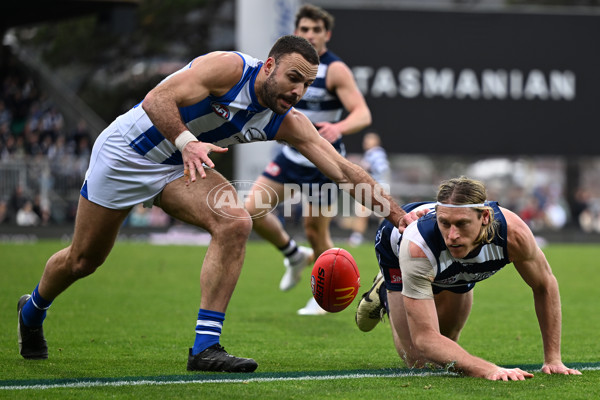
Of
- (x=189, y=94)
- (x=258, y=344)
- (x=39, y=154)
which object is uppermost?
(x=39, y=154)

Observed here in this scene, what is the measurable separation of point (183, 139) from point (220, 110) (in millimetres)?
534

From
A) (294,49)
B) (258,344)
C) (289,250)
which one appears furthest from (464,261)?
(289,250)

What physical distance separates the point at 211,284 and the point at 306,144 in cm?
109

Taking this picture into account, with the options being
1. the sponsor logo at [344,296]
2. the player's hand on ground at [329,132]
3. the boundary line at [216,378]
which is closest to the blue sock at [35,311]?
the boundary line at [216,378]

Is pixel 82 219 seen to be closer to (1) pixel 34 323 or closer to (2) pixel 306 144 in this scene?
(1) pixel 34 323

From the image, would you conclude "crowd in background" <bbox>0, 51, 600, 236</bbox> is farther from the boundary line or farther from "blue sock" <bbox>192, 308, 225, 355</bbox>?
the boundary line

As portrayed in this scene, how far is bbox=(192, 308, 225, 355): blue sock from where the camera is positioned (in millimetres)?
5011

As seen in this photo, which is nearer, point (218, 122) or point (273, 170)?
point (218, 122)

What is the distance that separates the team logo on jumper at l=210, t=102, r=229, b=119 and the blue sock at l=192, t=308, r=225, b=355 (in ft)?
3.88

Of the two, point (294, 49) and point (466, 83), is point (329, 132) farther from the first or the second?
point (466, 83)

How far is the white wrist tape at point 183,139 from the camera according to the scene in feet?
15.4

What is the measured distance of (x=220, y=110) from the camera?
519cm

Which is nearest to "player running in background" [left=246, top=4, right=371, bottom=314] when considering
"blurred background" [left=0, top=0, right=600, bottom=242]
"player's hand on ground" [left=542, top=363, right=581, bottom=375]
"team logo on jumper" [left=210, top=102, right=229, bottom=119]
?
"team logo on jumper" [left=210, top=102, right=229, bottom=119]

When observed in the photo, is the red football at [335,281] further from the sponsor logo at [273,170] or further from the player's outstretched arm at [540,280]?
the sponsor logo at [273,170]
